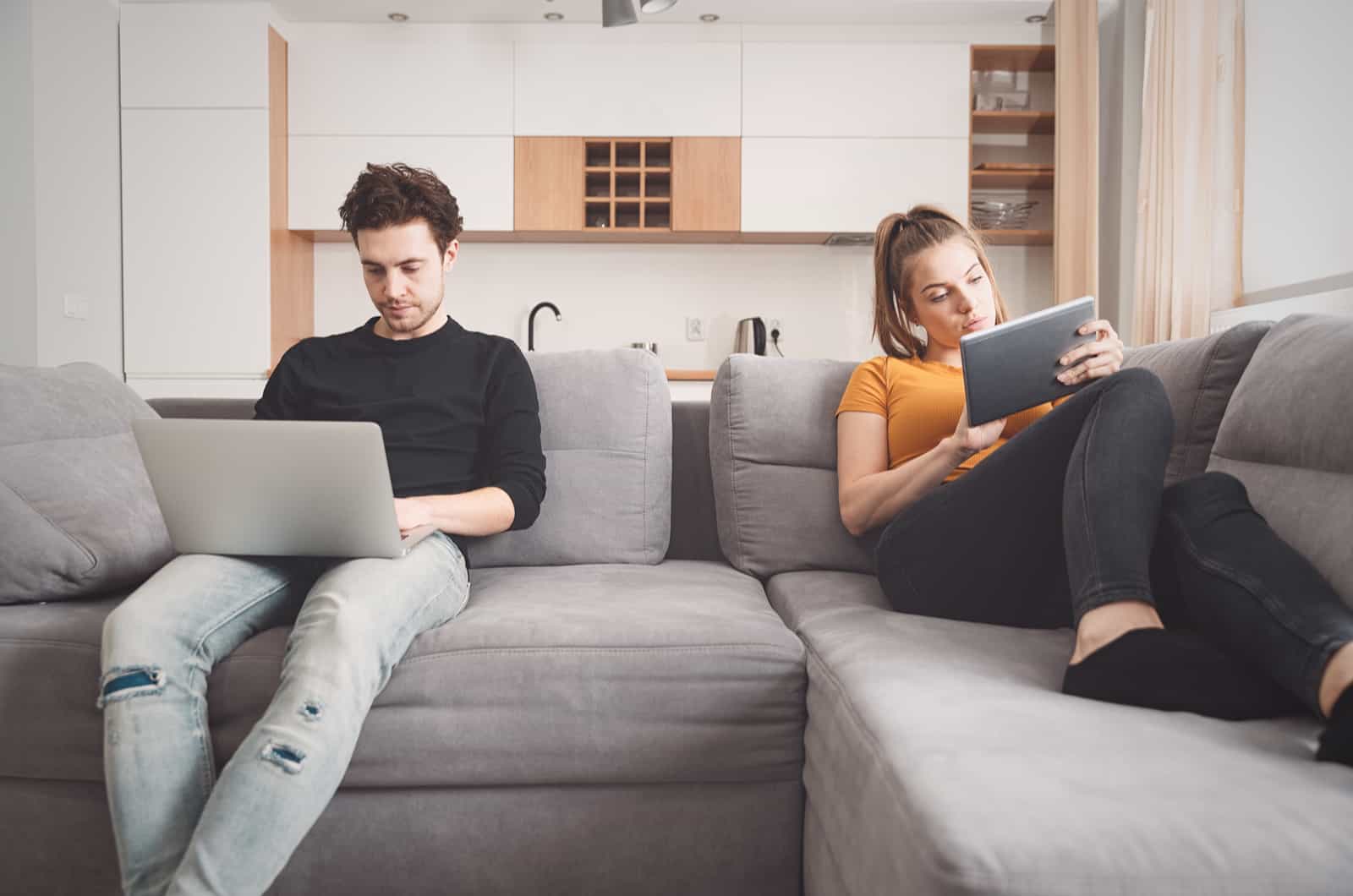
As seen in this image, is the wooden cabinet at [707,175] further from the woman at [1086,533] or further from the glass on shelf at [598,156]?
the woman at [1086,533]

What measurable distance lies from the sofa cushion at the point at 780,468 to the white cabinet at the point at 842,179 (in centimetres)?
234

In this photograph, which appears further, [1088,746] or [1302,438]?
[1302,438]

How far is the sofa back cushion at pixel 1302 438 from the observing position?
1.05m

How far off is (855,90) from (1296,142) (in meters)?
1.73

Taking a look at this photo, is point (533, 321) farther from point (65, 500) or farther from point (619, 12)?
point (65, 500)

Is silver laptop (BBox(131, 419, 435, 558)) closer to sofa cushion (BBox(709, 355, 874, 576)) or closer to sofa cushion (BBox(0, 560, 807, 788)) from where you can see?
sofa cushion (BBox(0, 560, 807, 788))

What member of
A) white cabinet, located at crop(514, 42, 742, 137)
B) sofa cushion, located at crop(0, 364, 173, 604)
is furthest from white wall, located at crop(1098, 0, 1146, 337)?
sofa cushion, located at crop(0, 364, 173, 604)

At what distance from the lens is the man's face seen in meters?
1.54

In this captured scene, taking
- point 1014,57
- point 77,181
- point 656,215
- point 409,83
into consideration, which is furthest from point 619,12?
point 77,181

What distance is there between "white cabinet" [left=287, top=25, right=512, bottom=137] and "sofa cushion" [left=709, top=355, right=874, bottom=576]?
2677mm

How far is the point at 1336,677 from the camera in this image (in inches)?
31.7

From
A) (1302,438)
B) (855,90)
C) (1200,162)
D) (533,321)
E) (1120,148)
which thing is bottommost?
(1302,438)

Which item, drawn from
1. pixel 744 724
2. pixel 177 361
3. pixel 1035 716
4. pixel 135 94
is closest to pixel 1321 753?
pixel 1035 716

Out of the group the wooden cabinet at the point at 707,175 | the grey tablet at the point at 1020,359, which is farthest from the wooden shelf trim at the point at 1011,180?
the grey tablet at the point at 1020,359
